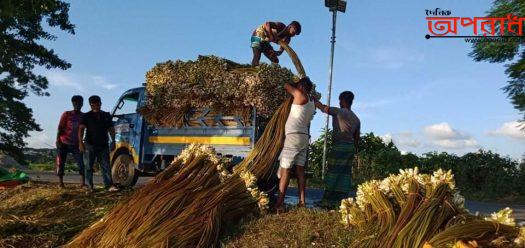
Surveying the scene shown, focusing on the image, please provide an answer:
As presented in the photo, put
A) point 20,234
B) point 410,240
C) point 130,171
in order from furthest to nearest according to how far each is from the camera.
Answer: point 130,171 < point 20,234 < point 410,240

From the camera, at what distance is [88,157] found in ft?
31.2

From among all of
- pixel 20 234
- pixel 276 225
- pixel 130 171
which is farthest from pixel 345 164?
pixel 130 171

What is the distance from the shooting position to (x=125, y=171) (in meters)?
11.3

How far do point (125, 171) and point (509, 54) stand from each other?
14920mm

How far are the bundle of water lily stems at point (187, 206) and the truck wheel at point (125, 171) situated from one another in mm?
4914

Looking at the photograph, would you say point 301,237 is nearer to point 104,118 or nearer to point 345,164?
point 345,164

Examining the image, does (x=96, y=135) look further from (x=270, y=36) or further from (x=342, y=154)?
(x=342, y=154)

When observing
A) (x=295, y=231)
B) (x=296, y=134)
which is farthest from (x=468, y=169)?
(x=295, y=231)

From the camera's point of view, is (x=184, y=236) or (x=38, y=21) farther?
(x=38, y=21)

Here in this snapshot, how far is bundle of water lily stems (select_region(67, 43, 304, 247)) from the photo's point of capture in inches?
200

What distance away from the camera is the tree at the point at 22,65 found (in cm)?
1772

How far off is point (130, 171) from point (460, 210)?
27.0ft

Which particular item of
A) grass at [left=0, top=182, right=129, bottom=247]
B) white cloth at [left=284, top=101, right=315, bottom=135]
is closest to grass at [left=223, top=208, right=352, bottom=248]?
white cloth at [left=284, top=101, right=315, bottom=135]

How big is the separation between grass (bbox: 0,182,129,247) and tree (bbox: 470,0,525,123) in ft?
50.0
